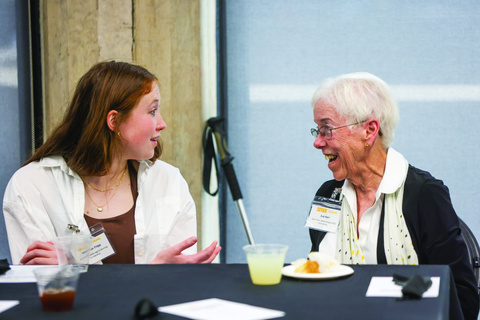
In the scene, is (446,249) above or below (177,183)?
below

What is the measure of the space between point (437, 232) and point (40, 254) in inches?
53.9

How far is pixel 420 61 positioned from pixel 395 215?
2.07 meters

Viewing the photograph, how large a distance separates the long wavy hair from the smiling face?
73cm

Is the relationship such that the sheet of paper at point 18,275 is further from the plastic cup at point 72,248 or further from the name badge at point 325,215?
the name badge at point 325,215

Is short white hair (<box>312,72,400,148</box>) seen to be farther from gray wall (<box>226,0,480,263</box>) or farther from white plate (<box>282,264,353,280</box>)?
gray wall (<box>226,0,480,263</box>)

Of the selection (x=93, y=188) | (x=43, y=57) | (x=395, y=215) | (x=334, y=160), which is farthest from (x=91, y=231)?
(x=43, y=57)

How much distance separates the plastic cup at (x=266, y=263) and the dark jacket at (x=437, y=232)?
2.77 ft

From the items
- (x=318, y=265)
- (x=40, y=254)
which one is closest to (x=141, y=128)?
(x=40, y=254)

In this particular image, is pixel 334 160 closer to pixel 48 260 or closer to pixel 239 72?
pixel 48 260

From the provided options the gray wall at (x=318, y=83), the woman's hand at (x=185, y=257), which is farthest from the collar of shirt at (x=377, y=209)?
the gray wall at (x=318, y=83)

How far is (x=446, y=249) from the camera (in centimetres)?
205

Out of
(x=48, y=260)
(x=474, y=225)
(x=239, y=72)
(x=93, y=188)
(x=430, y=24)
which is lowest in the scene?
(x=474, y=225)

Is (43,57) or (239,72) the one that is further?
(239,72)

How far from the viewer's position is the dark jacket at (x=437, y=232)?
2021mm
